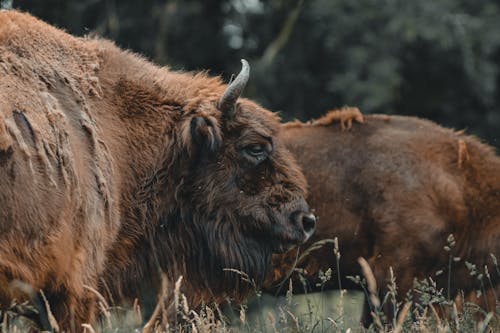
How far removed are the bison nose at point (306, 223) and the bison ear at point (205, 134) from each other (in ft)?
2.28

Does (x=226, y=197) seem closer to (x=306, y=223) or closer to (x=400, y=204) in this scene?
(x=306, y=223)

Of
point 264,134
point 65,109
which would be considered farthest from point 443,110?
point 65,109

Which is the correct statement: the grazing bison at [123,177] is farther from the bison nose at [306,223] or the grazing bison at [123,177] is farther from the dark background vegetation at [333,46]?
the dark background vegetation at [333,46]

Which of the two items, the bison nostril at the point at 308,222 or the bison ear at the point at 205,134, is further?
the bison nostril at the point at 308,222

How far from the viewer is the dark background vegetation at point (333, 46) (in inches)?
502

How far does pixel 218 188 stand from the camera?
228 inches

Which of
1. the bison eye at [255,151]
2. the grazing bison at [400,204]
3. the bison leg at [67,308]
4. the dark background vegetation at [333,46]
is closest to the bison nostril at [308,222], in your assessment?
the bison eye at [255,151]

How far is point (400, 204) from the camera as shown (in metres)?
7.54

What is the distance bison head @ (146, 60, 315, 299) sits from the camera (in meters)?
5.74

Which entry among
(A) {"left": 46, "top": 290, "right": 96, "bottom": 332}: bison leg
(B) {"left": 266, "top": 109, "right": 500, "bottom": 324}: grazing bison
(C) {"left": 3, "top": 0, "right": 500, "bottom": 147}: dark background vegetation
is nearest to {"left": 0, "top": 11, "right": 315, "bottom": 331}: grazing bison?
(A) {"left": 46, "top": 290, "right": 96, "bottom": 332}: bison leg

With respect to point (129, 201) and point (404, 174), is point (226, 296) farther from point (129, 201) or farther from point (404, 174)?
point (404, 174)

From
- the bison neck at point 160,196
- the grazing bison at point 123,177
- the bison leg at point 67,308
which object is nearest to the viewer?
the grazing bison at point 123,177

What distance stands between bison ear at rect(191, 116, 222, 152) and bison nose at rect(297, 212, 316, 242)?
0.69m

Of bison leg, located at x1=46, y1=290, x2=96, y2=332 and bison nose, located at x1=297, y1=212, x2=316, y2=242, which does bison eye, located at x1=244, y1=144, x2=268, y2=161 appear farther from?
bison leg, located at x1=46, y1=290, x2=96, y2=332
